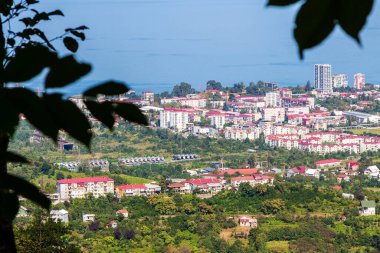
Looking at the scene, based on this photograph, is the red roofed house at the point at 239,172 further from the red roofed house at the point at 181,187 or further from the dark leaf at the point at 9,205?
the dark leaf at the point at 9,205

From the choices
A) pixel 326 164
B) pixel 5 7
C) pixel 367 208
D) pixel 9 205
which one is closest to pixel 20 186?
pixel 9 205

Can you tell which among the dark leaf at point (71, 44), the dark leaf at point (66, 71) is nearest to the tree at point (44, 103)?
the dark leaf at point (66, 71)

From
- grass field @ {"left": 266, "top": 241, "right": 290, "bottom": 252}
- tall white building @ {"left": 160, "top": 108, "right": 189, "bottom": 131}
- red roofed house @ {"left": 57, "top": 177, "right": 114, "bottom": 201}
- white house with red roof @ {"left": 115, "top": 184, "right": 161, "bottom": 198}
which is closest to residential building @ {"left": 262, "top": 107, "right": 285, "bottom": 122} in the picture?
tall white building @ {"left": 160, "top": 108, "right": 189, "bottom": 131}

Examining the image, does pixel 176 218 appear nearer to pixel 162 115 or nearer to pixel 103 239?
pixel 103 239

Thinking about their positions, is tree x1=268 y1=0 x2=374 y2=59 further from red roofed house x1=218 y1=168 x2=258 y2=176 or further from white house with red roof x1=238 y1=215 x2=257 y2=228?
red roofed house x1=218 y1=168 x2=258 y2=176

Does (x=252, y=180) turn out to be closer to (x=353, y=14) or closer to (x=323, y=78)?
(x=353, y=14)
